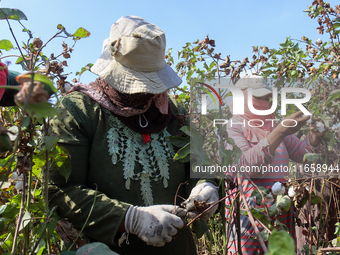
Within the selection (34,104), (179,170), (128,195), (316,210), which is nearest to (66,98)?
(128,195)

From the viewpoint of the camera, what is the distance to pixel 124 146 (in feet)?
4.56

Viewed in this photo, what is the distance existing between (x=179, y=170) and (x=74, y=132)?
20.5 inches

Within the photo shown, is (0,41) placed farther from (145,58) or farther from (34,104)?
(34,104)

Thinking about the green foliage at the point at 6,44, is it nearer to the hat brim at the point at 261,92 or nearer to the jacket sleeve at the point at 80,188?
the jacket sleeve at the point at 80,188

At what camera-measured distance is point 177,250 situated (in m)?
1.41

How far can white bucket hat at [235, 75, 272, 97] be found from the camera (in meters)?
1.92

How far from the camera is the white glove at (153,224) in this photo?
1.15 meters

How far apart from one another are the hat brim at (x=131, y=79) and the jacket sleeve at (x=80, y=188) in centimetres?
15

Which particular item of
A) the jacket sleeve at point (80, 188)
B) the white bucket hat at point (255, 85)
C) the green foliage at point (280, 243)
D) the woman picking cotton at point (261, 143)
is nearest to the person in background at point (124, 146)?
the jacket sleeve at point (80, 188)

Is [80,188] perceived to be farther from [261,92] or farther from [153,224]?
[261,92]

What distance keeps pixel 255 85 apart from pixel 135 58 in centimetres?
91

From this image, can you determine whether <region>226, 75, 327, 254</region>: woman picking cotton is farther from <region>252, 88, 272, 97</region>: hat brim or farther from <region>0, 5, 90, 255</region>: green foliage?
<region>0, 5, 90, 255</region>: green foliage

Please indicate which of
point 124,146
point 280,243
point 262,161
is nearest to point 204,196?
point 124,146

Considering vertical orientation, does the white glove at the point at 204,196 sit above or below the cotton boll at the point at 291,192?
below
